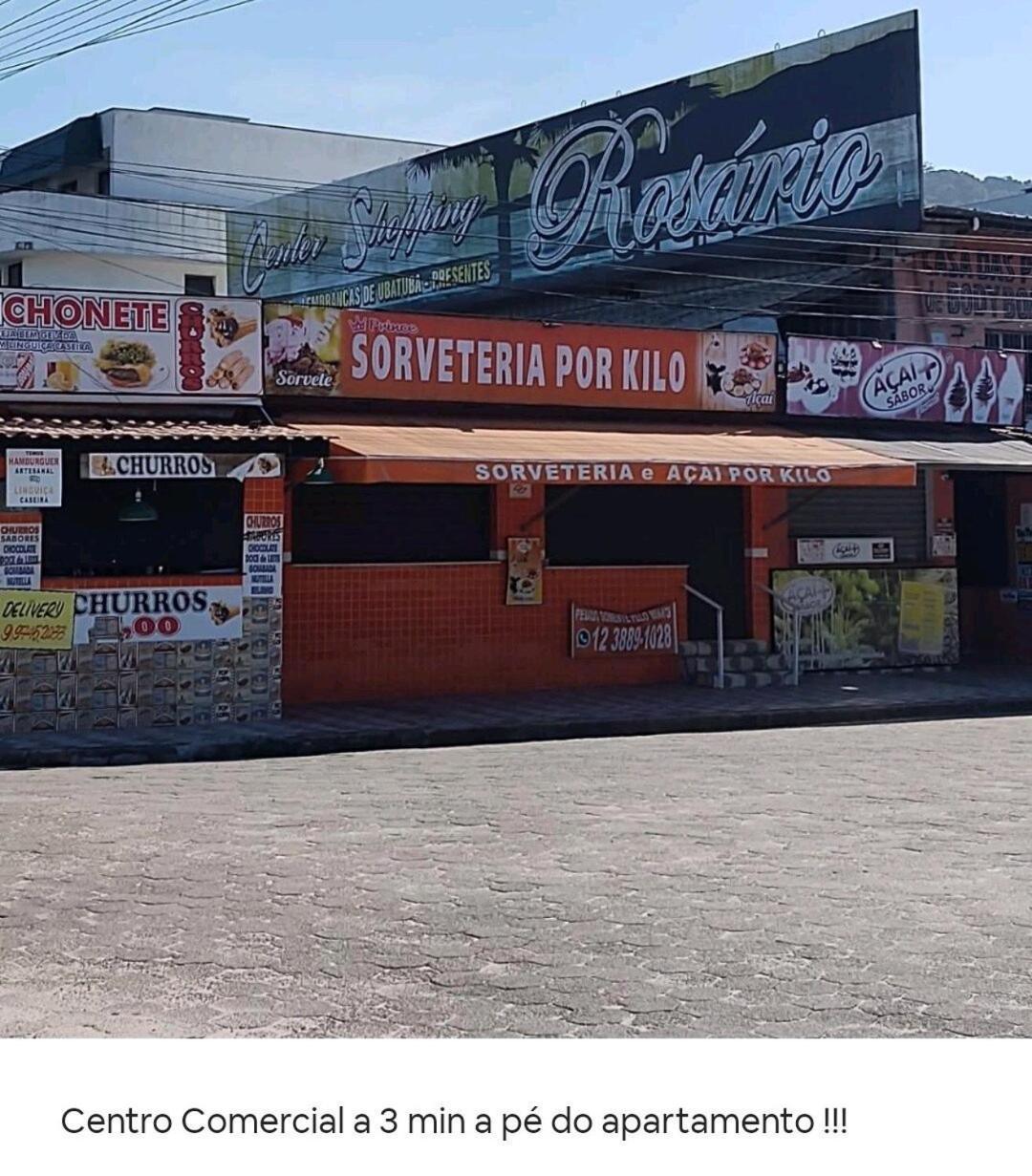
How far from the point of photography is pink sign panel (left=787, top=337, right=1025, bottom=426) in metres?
20.5

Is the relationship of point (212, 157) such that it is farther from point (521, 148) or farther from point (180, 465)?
point (180, 465)

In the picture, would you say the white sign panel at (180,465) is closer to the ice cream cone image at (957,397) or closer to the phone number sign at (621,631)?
the phone number sign at (621,631)

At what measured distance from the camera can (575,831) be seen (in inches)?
393

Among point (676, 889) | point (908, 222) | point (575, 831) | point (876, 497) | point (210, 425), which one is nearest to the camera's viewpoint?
point (676, 889)

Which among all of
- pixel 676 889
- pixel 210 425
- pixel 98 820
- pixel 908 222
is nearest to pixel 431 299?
pixel 908 222

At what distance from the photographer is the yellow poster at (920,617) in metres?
20.7

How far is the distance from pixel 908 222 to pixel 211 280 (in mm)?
25041

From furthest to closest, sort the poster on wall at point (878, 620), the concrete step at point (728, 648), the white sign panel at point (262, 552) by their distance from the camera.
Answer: the poster on wall at point (878, 620) < the concrete step at point (728, 648) < the white sign panel at point (262, 552)

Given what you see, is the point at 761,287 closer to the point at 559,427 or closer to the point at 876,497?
the point at 876,497

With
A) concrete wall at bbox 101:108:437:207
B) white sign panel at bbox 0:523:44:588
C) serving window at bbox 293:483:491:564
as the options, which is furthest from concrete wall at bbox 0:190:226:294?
white sign panel at bbox 0:523:44:588

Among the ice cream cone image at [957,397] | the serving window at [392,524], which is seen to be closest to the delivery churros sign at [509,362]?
the serving window at [392,524]

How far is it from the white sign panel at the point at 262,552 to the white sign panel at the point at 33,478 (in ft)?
5.89

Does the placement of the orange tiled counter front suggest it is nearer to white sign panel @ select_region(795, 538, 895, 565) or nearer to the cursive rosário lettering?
white sign panel @ select_region(795, 538, 895, 565)

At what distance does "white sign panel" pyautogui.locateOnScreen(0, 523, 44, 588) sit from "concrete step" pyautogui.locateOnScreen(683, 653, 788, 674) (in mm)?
7548
